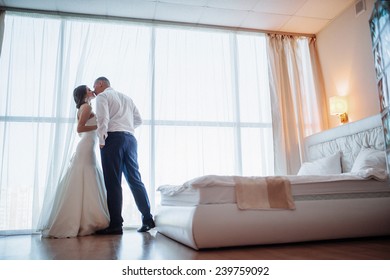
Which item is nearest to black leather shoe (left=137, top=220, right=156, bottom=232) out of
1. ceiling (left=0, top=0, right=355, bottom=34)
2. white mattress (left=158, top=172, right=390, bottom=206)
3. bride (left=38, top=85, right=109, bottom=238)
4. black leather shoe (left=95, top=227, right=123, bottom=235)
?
black leather shoe (left=95, top=227, right=123, bottom=235)

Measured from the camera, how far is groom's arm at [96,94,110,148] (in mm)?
3078

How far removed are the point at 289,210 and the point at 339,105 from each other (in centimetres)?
225

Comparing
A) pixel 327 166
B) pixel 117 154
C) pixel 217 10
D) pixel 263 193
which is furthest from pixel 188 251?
pixel 217 10

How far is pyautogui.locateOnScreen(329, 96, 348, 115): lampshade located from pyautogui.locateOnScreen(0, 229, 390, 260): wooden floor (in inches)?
73.9

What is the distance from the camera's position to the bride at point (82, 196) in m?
2.97

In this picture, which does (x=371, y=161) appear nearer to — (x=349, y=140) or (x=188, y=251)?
(x=349, y=140)

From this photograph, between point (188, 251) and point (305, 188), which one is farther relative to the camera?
point (305, 188)

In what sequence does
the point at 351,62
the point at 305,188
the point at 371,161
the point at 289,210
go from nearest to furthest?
the point at 289,210
the point at 305,188
the point at 371,161
the point at 351,62

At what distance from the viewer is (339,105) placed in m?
3.95

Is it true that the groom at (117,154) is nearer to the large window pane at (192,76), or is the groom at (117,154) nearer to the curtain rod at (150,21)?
the large window pane at (192,76)

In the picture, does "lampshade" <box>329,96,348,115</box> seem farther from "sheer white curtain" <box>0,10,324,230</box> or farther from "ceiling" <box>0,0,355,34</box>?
"ceiling" <box>0,0,355,34</box>

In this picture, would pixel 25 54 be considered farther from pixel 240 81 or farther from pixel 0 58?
pixel 240 81
